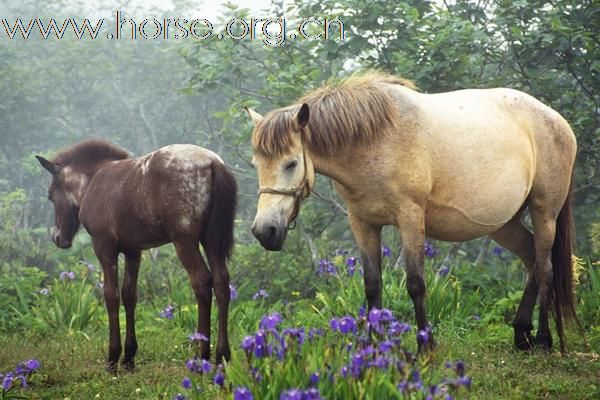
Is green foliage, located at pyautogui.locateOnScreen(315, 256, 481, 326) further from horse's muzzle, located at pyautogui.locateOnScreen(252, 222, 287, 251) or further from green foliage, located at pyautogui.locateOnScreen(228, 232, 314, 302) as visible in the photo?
horse's muzzle, located at pyautogui.locateOnScreen(252, 222, 287, 251)

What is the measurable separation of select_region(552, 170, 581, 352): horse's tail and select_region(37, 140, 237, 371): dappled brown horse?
8.94 ft

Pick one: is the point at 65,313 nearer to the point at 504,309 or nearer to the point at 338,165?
the point at 338,165

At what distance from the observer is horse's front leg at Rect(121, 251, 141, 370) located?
18.1ft

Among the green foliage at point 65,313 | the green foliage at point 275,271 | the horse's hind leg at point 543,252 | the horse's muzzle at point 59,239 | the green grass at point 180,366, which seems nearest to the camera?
the green grass at point 180,366

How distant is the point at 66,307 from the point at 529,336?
15.8 ft

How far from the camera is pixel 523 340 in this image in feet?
19.3

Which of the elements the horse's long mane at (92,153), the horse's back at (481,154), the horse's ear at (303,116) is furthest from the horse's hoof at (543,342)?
the horse's long mane at (92,153)

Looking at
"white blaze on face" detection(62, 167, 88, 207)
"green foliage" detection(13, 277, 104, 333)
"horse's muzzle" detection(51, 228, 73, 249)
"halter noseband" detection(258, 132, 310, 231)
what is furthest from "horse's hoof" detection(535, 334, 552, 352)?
"green foliage" detection(13, 277, 104, 333)

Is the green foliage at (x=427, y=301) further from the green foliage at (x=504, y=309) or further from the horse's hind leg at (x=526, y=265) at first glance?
the horse's hind leg at (x=526, y=265)

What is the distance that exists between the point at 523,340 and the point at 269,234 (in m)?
2.71

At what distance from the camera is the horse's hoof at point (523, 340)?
5879mm

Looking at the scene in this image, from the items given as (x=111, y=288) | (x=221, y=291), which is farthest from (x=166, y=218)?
(x=111, y=288)

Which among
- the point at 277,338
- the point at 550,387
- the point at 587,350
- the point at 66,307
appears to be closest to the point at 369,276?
the point at 550,387

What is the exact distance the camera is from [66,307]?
7781 mm
